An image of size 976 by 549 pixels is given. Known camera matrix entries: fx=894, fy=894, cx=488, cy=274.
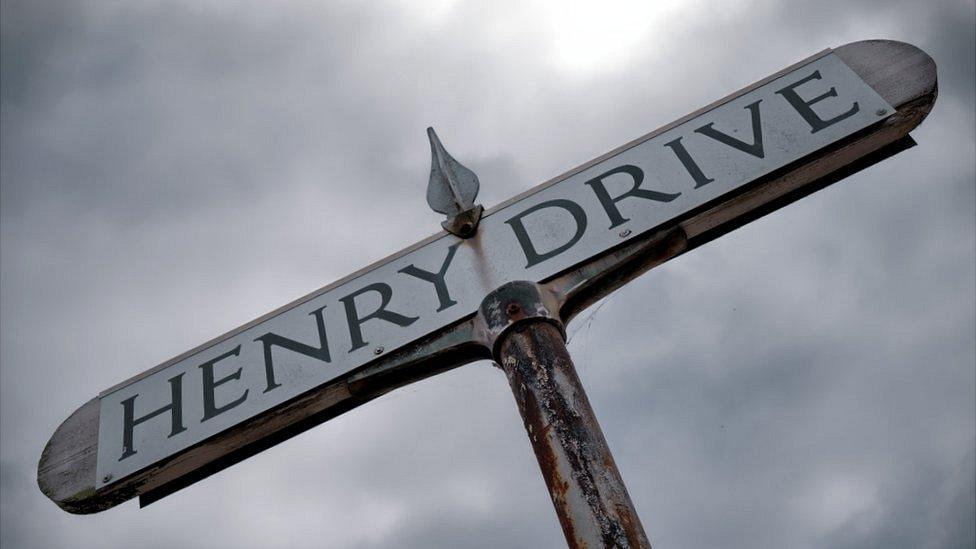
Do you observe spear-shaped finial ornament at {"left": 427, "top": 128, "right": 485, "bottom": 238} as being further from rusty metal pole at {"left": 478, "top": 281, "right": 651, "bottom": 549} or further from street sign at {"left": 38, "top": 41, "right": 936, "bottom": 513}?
rusty metal pole at {"left": 478, "top": 281, "right": 651, "bottom": 549}

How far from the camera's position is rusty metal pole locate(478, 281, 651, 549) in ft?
5.31

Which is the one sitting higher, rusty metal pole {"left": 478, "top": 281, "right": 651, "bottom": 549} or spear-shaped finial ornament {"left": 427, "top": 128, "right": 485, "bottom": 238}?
spear-shaped finial ornament {"left": 427, "top": 128, "right": 485, "bottom": 238}

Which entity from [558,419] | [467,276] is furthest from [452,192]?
[558,419]

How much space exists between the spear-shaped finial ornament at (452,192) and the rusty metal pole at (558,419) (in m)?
0.29

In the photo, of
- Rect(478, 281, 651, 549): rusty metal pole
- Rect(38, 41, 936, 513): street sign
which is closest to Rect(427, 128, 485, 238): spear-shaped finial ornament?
Rect(38, 41, 936, 513): street sign

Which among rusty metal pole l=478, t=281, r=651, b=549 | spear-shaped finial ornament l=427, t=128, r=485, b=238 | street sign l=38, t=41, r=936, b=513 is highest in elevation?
spear-shaped finial ornament l=427, t=128, r=485, b=238

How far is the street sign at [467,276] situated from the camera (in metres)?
2.17

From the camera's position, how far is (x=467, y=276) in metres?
2.21

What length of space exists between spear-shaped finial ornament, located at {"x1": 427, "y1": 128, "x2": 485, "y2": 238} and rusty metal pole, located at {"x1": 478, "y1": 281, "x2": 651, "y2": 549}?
0.94 feet

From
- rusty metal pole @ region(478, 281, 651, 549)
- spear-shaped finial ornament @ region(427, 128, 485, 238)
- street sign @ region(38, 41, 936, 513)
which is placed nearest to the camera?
rusty metal pole @ region(478, 281, 651, 549)

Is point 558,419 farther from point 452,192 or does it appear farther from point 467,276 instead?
point 452,192

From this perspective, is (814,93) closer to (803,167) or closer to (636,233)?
(803,167)

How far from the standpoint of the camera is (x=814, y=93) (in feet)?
7.82

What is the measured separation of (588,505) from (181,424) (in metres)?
1.12
